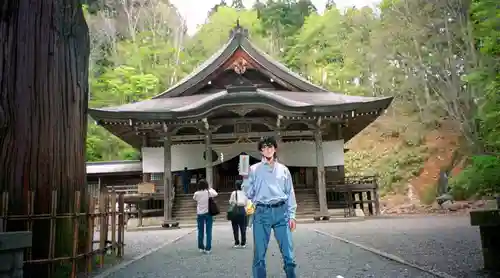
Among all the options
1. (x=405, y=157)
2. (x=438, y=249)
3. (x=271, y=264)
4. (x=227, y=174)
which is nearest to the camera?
(x=271, y=264)

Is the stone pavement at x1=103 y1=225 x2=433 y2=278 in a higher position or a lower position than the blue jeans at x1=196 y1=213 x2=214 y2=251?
lower

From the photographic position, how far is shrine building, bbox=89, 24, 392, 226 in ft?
46.8

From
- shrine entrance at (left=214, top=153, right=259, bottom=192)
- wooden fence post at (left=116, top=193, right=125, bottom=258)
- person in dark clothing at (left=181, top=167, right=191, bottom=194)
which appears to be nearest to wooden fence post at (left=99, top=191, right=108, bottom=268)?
wooden fence post at (left=116, top=193, right=125, bottom=258)

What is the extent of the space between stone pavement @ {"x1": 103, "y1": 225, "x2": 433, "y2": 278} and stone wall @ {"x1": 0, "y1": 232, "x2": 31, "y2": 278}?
6.95 ft

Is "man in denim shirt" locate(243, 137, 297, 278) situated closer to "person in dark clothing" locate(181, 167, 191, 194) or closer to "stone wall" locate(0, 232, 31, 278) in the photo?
"stone wall" locate(0, 232, 31, 278)

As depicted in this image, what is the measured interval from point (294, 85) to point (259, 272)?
1527 cm

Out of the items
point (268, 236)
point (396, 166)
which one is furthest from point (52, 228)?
point (396, 166)

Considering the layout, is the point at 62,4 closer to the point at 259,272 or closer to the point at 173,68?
the point at 259,272

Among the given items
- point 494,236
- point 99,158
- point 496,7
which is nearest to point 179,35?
point 99,158

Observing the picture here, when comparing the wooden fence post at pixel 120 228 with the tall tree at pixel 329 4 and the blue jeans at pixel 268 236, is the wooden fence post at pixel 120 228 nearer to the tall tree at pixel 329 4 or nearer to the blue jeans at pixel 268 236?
the blue jeans at pixel 268 236

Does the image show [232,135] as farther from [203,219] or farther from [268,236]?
[268,236]

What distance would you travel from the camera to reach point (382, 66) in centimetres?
2516

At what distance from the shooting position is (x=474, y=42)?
60.6 feet

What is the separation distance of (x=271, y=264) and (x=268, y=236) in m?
2.20
